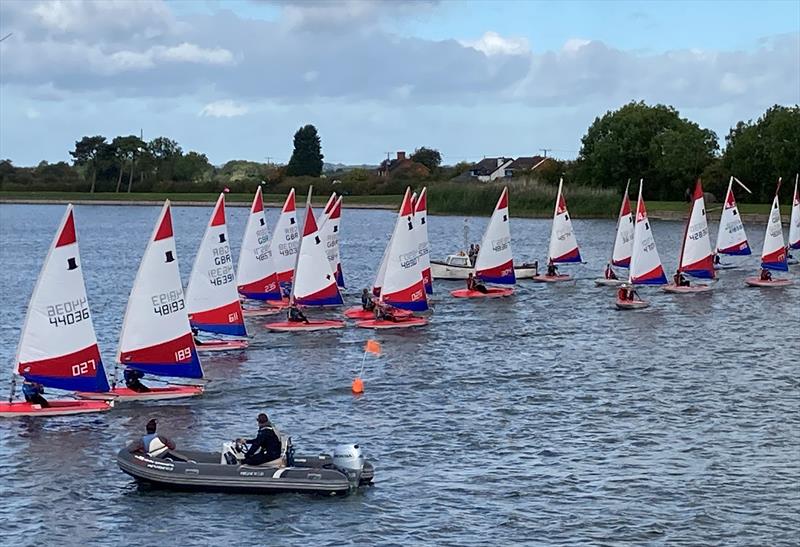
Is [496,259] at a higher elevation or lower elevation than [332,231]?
lower

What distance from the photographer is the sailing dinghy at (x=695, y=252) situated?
8412 cm

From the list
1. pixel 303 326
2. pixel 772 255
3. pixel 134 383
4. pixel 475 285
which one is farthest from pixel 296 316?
pixel 772 255

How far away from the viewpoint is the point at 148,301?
1891 inches

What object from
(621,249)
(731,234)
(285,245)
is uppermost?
(731,234)

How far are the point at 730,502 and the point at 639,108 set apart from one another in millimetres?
166206

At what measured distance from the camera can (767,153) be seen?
175 m

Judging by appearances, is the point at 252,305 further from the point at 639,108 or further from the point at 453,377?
the point at 639,108

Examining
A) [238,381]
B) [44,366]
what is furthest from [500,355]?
[44,366]

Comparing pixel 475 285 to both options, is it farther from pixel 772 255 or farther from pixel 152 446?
pixel 152 446

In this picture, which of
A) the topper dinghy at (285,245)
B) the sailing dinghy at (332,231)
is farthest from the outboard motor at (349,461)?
the sailing dinghy at (332,231)

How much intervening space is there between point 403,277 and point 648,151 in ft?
416

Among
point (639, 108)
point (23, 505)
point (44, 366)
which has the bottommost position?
point (23, 505)

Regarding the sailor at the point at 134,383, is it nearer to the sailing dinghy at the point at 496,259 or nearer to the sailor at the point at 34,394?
the sailor at the point at 34,394

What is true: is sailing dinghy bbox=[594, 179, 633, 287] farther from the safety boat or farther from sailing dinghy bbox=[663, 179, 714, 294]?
the safety boat
